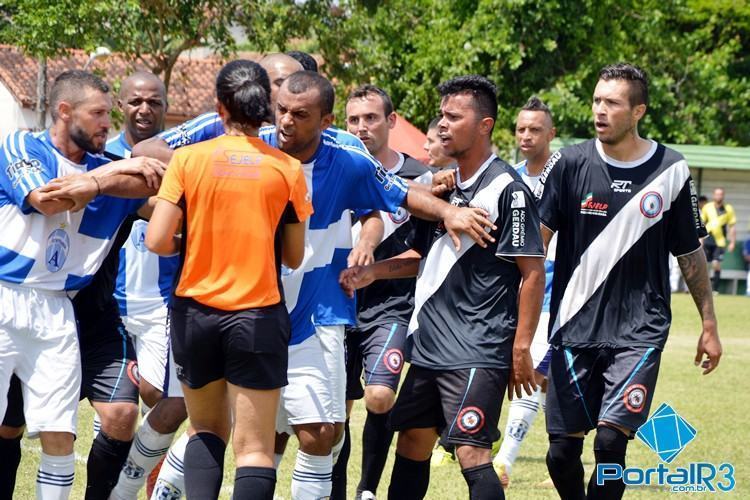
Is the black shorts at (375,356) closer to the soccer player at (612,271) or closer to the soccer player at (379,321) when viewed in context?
the soccer player at (379,321)

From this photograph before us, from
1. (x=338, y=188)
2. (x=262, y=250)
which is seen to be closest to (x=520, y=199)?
(x=338, y=188)

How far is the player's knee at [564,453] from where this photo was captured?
20.7 ft

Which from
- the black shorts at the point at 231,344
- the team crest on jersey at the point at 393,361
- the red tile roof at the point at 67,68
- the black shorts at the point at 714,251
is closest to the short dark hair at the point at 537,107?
the team crest on jersey at the point at 393,361

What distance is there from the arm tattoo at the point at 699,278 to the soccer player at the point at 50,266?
289cm

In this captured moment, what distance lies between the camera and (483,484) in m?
5.69

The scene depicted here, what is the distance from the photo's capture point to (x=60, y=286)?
18.9 feet

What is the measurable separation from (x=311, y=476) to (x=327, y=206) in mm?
1372

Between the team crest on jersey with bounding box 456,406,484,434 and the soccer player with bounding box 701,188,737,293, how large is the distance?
77.2ft

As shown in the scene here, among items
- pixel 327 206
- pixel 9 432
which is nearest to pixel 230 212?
pixel 327 206

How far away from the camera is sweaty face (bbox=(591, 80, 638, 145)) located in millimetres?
6332

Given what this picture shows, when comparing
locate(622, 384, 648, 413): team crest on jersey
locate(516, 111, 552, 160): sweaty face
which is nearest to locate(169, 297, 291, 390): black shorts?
locate(622, 384, 648, 413): team crest on jersey

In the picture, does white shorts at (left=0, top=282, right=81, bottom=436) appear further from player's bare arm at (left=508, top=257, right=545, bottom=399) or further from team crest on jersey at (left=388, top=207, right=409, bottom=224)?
team crest on jersey at (left=388, top=207, right=409, bottom=224)

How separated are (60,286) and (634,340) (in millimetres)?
2966

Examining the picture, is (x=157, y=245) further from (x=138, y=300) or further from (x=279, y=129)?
(x=138, y=300)
